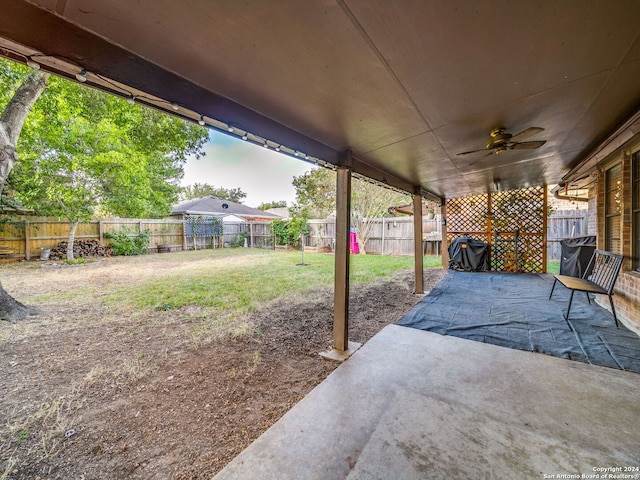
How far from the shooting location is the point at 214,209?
50.0 ft

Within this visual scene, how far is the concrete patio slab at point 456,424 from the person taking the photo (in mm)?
1306

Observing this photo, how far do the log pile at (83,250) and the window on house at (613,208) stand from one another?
12.7m

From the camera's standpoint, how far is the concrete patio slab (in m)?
1.31

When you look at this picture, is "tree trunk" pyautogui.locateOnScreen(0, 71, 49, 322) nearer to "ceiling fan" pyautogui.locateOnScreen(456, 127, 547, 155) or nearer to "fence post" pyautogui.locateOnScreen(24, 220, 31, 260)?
"ceiling fan" pyautogui.locateOnScreen(456, 127, 547, 155)

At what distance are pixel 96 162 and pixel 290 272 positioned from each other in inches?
225

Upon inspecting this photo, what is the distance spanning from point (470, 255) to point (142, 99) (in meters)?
7.26

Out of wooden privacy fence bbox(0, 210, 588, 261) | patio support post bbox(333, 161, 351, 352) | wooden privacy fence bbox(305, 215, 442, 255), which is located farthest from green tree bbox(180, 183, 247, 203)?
patio support post bbox(333, 161, 351, 352)

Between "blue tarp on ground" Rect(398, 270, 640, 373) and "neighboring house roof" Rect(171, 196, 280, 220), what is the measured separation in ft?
40.4

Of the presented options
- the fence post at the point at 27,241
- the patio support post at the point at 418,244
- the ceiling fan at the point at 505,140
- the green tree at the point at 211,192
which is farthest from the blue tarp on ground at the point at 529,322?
the green tree at the point at 211,192

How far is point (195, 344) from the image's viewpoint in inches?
109

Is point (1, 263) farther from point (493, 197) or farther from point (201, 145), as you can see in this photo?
point (493, 197)

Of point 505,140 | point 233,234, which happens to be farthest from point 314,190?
point 505,140

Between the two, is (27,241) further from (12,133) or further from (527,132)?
(527,132)

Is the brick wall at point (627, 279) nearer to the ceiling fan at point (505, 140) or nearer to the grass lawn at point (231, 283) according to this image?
the ceiling fan at point (505, 140)
